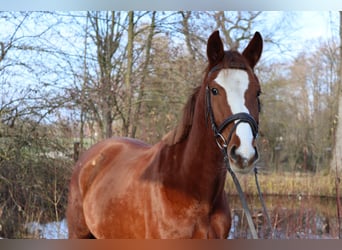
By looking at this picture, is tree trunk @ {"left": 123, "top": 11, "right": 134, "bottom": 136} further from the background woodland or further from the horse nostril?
the horse nostril

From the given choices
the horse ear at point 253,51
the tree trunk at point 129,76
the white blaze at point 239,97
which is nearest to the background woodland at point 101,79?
the tree trunk at point 129,76

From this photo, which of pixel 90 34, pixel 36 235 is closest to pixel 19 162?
pixel 36 235

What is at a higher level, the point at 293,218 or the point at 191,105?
the point at 191,105

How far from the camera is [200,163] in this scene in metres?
1.54

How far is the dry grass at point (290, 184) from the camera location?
3276mm

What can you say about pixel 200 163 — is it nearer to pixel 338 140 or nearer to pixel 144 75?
pixel 144 75

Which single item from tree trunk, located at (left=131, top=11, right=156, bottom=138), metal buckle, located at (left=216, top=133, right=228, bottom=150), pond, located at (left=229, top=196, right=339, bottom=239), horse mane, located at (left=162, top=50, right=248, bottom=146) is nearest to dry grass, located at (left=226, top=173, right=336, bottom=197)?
pond, located at (left=229, top=196, right=339, bottom=239)

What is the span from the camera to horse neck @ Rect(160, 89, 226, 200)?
1509 mm

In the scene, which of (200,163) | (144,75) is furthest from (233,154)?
(144,75)

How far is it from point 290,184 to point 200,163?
7.18ft

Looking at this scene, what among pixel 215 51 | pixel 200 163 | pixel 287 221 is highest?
pixel 215 51

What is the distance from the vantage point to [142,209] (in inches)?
65.6

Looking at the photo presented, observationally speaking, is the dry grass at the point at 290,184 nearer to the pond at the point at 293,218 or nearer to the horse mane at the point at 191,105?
the pond at the point at 293,218
